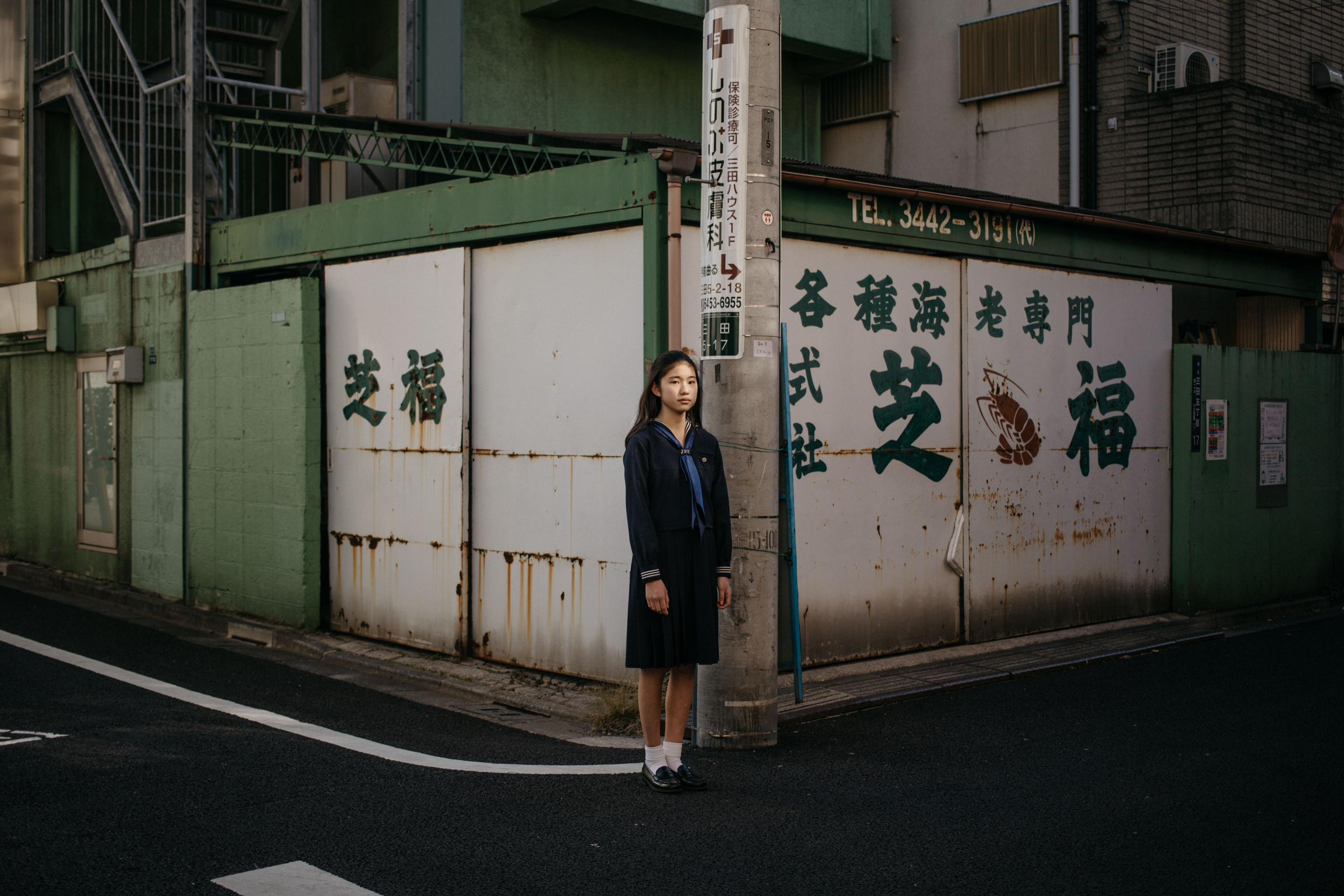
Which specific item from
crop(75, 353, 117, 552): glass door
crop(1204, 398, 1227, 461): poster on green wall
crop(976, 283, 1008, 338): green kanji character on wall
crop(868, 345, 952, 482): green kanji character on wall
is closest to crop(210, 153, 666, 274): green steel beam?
crop(868, 345, 952, 482): green kanji character on wall

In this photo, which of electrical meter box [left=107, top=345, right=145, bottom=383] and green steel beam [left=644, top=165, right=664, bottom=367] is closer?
green steel beam [left=644, top=165, right=664, bottom=367]

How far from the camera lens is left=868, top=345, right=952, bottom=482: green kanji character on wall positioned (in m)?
8.57

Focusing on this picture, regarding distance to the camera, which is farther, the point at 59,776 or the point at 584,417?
the point at 584,417

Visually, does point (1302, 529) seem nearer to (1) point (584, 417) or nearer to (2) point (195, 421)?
(1) point (584, 417)

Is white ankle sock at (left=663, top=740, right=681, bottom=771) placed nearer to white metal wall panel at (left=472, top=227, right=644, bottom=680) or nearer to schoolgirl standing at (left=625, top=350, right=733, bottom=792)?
schoolgirl standing at (left=625, top=350, right=733, bottom=792)

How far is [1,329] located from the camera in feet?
43.5

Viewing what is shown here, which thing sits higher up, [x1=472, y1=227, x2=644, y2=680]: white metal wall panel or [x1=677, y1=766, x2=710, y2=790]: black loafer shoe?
[x1=472, y1=227, x2=644, y2=680]: white metal wall panel

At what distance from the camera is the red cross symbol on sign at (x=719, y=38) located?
6.17 metres

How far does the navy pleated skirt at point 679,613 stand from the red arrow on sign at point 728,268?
1.41 m

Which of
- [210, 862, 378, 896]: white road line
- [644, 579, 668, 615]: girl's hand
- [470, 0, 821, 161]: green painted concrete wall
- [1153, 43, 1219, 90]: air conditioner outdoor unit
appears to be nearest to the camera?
[210, 862, 378, 896]: white road line

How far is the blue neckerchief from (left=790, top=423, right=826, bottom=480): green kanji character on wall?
7.98 feet

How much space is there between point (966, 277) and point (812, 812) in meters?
5.13

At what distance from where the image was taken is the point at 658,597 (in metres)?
5.38

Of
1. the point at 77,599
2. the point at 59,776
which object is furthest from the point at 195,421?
the point at 59,776
